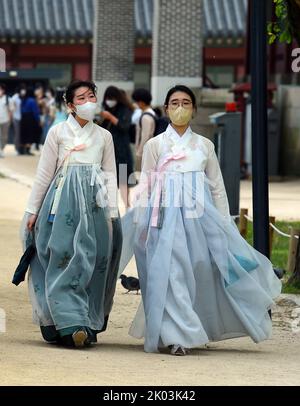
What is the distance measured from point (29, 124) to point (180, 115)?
88.9 feet

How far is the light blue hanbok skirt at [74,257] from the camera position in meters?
9.38

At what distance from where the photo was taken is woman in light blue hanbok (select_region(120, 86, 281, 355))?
9.32 m

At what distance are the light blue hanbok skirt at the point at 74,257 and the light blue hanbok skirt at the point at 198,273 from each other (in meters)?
0.24

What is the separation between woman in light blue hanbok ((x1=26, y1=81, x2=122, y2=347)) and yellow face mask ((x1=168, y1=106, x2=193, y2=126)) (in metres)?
0.47

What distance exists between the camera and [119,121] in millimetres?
17031

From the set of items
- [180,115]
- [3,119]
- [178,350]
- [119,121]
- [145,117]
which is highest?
[180,115]

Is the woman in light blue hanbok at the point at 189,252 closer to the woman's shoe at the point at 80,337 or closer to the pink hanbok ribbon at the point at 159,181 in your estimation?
the pink hanbok ribbon at the point at 159,181

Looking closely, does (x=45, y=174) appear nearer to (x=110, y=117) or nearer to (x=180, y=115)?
(x=180, y=115)

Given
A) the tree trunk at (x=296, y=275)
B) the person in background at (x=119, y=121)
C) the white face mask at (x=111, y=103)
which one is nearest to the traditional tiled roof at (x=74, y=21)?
the person in background at (x=119, y=121)

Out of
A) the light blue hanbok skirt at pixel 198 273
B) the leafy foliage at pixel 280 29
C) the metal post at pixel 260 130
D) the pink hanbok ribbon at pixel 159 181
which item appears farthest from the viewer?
the leafy foliage at pixel 280 29

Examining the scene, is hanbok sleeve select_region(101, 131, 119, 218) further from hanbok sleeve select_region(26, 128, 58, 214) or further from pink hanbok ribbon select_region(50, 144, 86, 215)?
hanbok sleeve select_region(26, 128, 58, 214)

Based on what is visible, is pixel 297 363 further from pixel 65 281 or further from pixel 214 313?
pixel 65 281

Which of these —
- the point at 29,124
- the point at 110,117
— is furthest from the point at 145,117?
the point at 29,124

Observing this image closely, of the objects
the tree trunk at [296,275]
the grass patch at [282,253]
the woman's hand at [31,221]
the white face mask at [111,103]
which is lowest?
the grass patch at [282,253]
